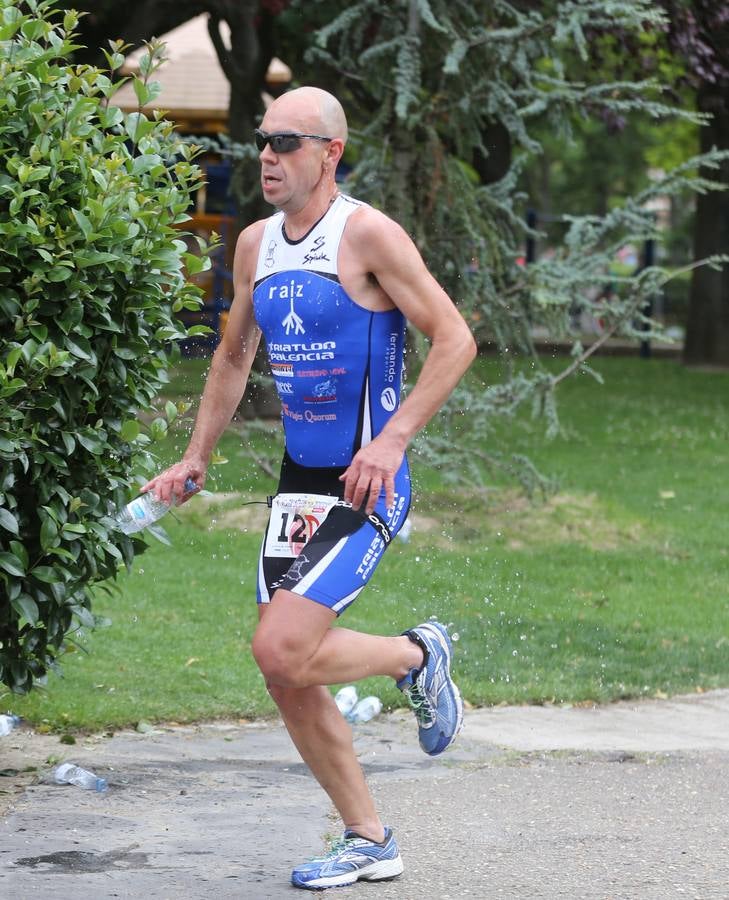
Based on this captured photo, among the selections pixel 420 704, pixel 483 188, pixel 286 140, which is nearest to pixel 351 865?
pixel 420 704

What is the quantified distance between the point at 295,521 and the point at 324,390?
383 millimetres

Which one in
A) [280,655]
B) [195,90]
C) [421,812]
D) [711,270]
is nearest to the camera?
[280,655]

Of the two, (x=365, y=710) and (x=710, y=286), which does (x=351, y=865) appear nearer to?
(x=365, y=710)

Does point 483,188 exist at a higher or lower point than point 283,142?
lower

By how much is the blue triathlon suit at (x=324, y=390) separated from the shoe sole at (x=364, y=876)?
2.55ft

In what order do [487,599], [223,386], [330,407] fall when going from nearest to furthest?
1. [330,407]
2. [223,386]
3. [487,599]

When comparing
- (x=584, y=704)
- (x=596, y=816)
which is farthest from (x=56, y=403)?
(x=584, y=704)

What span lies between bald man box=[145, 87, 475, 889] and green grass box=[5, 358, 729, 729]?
1708 mm

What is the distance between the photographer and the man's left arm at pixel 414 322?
425 centimetres

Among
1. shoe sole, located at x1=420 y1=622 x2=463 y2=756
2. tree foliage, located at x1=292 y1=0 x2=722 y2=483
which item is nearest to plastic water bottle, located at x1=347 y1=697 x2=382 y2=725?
shoe sole, located at x1=420 y1=622 x2=463 y2=756

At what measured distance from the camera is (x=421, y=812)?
16.7 ft

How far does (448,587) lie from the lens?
8352 mm

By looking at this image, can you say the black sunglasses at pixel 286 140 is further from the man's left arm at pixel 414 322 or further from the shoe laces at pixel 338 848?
the shoe laces at pixel 338 848

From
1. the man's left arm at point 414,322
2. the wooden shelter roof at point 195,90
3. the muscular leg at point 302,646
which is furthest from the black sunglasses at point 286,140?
the wooden shelter roof at point 195,90
